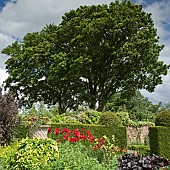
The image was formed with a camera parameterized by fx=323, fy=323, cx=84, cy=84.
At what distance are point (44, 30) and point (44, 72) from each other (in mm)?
4287

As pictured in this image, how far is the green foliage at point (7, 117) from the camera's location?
35.2 ft

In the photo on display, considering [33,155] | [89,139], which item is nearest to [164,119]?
[89,139]

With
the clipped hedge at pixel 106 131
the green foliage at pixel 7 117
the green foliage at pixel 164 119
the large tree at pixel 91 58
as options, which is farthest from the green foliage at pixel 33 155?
the large tree at pixel 91 58

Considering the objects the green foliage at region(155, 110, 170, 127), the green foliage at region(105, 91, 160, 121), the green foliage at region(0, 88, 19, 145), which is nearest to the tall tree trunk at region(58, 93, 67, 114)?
the green foliage at region(105, 91, 160, 121)

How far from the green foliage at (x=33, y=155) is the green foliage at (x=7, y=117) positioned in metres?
4.20

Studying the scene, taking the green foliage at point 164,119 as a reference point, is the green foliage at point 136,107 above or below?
above

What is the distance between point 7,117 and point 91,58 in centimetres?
1303

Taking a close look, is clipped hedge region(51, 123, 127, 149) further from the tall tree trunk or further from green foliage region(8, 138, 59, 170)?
the tall tree trunk

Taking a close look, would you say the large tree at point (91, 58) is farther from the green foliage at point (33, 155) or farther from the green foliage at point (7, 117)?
the green foliage at point (33, 155)

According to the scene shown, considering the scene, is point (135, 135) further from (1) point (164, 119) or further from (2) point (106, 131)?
(2) point (106, 131)

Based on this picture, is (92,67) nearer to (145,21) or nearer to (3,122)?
(145,21)

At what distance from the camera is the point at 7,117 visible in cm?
1075

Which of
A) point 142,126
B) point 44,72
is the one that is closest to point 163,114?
point 142,126

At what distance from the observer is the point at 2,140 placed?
1087 cm
